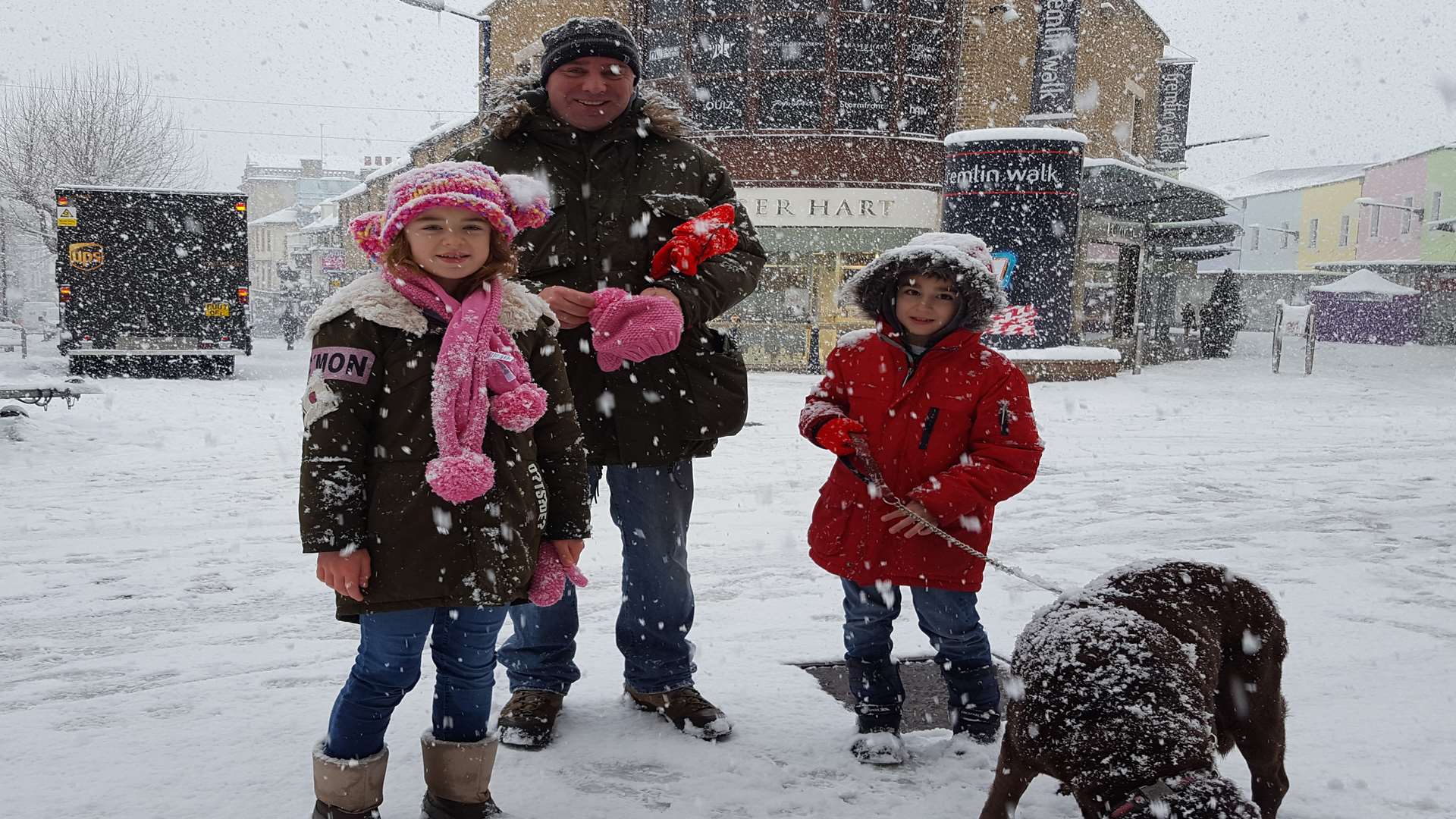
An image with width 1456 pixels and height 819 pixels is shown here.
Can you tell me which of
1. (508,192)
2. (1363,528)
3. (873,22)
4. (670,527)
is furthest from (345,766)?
(873,22)

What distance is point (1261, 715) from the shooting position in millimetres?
2424

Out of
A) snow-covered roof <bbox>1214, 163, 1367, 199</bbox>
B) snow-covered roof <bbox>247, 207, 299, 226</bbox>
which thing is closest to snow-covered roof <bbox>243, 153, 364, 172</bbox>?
snow-covered roof <bbox>247, 207, 299, 226</bbox>

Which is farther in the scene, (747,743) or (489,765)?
(747,743)

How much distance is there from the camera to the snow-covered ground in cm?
284

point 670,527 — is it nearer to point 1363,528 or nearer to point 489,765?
point 489,765

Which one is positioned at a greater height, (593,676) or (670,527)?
(670,527)

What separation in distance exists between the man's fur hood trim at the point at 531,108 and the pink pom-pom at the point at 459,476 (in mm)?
1224

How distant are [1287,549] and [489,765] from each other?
495 centimetres

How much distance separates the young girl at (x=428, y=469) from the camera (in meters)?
2.28

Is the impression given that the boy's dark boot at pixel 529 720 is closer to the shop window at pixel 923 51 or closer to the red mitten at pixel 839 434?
the red mitten at pixel 839 434

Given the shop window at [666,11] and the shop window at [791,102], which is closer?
the shop window at [791,102]

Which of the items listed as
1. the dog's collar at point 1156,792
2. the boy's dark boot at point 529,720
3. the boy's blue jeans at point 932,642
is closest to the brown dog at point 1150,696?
the dog's collar at point 1156,792

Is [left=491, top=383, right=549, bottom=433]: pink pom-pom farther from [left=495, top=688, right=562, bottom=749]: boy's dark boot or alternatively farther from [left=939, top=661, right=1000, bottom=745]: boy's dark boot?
[left=939, top=661, right=1000, bottom=745]: boy's dark boot

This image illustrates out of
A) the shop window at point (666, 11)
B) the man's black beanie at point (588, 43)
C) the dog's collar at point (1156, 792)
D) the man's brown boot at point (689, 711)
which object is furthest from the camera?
the shop window at point (666, 11)
